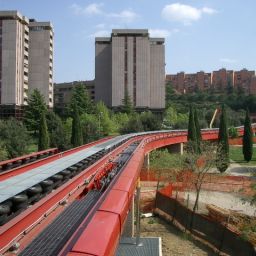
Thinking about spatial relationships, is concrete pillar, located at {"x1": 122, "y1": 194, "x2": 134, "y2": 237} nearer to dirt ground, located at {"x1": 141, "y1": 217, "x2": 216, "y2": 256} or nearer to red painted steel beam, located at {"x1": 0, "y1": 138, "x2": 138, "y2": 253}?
dirt ground, located at {"x1": 141, "y1": 217, "x2": 216, "y2": 256}

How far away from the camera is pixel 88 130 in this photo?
59250 millimetres

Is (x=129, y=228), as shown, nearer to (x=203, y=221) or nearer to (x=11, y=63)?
(x=203, y=221)

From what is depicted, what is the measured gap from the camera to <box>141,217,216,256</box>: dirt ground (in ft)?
60.5

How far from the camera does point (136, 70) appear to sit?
11388cm

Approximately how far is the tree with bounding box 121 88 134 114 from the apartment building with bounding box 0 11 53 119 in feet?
63.9

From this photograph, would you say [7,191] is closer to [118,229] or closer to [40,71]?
[118,229]

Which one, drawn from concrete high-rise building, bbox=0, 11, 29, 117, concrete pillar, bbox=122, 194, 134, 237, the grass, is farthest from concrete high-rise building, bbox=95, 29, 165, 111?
concrete pillar, bbox=122, 194, 134, 237

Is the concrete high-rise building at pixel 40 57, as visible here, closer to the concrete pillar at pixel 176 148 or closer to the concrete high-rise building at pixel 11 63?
the concrete high-rise building at pixel 11 63

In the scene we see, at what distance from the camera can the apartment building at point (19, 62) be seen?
8948 cm

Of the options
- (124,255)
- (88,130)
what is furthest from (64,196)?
(88,130)

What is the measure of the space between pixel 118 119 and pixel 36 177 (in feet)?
246

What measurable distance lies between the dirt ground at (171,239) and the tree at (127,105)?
80.4 m

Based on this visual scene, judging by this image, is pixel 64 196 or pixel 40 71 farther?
pixel 40 71

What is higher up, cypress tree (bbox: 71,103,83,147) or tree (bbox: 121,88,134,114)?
tree (bbox: 121,88,134,114)
